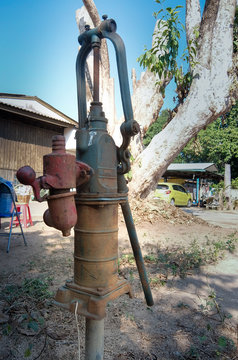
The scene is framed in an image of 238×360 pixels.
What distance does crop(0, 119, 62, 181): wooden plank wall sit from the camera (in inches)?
552

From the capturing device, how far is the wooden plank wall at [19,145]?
14.0 m

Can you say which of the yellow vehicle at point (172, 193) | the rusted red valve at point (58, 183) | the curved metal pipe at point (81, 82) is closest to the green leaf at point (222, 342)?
the rusted red valve at point (58, 183)

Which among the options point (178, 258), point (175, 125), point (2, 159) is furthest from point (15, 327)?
point (2, 159)

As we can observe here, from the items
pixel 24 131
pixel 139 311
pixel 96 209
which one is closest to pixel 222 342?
pixel 139 311

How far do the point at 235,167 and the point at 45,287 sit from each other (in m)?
27.5

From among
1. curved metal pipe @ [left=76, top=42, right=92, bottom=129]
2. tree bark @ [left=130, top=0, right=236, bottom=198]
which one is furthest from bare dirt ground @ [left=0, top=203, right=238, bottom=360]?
tree bark @ [left=130, top=0, right=236, bottom=198]

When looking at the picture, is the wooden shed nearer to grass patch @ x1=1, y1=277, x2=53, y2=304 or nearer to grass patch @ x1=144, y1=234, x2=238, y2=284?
grass patch @ x1=144, y1=234, x2=238, y2=284

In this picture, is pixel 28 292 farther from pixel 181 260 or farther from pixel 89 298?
pixel 181 260

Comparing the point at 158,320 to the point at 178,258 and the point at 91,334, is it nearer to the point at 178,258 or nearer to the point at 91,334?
the point at 91,334

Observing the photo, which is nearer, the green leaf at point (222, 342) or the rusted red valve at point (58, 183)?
the rusted red valve at point (58, 183)

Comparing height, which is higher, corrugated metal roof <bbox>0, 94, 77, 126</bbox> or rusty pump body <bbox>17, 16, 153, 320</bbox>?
corrugated metal roof <bbox>0, 94, 77, 126</bbox>

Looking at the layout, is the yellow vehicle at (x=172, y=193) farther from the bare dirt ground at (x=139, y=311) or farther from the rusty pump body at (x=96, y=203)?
the rusty pump body at (x=96, y=203)

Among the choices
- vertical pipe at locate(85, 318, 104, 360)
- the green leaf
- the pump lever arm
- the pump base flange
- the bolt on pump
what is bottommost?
the green leaf

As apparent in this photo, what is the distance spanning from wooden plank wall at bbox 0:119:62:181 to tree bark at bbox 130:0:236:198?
9442 mm
